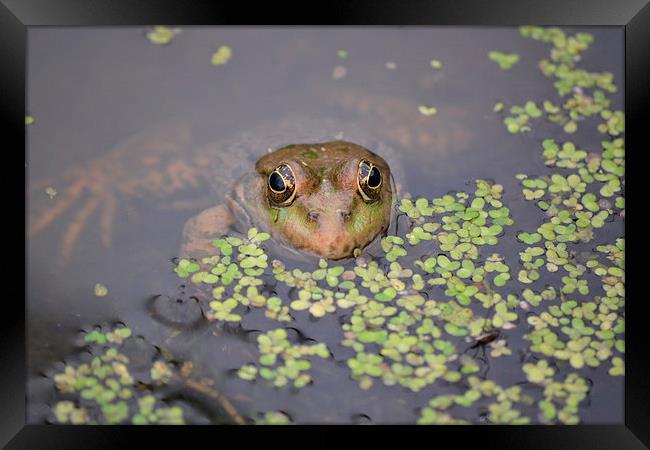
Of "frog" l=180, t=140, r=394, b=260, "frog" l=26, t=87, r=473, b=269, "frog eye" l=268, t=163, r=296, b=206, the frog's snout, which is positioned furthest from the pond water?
"frog eye" l=268, t=163, r=296, b=206

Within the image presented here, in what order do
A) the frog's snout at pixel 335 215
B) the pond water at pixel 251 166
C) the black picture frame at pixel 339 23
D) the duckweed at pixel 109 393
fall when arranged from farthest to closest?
the frog's snout at pixel 335 215
the pond water at pixel 251 166
the duckweed at pixel 109 393
the black picture frame at pixel 339 23

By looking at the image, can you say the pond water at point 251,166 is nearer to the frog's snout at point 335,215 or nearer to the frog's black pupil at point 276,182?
the frog's snout at point 335,215

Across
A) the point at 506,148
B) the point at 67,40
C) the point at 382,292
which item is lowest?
the point at 382,292

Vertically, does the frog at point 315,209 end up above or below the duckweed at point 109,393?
above

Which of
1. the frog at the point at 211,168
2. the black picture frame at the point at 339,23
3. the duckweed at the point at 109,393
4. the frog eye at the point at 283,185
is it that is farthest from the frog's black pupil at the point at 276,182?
the duckweed at the point at 109,393

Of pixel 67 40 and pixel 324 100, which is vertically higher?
pixel 67 40

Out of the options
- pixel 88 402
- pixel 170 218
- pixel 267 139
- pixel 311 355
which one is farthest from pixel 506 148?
pixel 88 402

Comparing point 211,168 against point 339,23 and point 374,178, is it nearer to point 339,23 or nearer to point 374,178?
point 374,178

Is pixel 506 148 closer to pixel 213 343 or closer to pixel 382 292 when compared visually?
pixel 382 292
